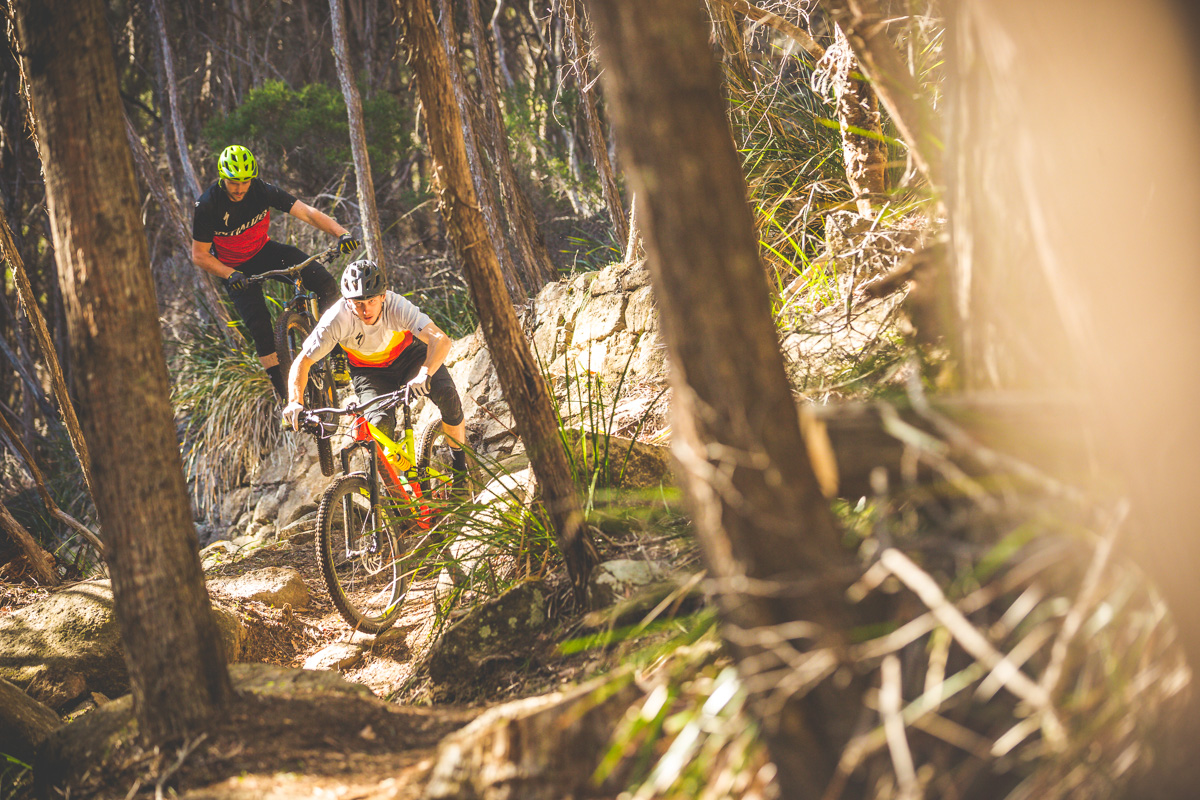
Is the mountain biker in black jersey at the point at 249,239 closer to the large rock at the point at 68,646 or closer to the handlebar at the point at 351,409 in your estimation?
the handlebar at the point at 351,409

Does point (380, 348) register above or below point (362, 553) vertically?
above

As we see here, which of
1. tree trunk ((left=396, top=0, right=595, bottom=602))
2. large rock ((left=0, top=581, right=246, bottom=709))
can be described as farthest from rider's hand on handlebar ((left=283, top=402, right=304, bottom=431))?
tree trunk ((left=396, top=0, right=595, bottom=602))

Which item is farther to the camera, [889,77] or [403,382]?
[403,382]

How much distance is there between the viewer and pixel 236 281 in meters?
5.47

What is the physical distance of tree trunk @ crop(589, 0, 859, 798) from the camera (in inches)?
51.3

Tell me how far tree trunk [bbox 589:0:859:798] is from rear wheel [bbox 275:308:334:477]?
493 cm

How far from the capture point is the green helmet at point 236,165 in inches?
209

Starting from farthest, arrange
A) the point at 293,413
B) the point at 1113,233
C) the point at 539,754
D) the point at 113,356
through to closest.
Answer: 1. the point at 293,413
2. the point at 113,356
3. the point at 539,754
4. the point at 1113,233

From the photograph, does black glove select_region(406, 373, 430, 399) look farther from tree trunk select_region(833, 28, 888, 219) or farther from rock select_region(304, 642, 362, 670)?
tree trunk select_region(833, 28, 888, 219)

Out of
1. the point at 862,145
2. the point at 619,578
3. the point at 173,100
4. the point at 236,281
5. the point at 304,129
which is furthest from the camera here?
the point at 304,129

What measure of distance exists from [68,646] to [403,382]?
2345 mm

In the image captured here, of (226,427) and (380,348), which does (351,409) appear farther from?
(226,427)

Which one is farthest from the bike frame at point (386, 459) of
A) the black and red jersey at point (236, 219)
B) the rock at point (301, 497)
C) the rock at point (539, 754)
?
the rock at point (539, 754)

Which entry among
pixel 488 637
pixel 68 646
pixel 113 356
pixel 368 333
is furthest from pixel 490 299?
pixel 68 646
